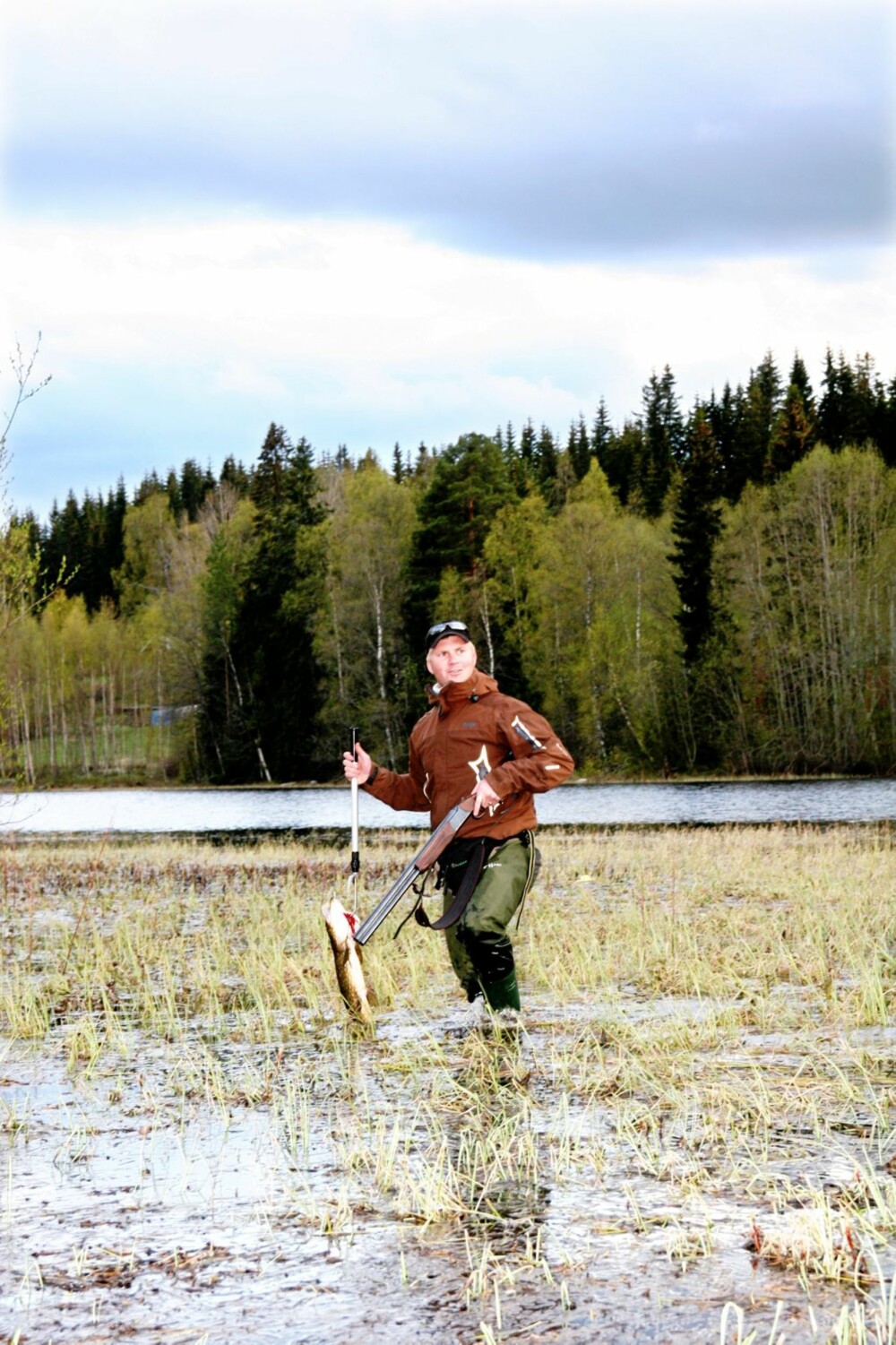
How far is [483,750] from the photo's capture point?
796 centimetres

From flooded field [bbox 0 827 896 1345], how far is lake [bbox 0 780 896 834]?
16.3 meters

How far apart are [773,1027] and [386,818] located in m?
29.4

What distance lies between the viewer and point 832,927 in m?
11.4

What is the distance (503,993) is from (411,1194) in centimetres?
306

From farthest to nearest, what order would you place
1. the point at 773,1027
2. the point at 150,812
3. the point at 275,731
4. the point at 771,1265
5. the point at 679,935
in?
the point at 275,731 → the point at 150,812 → the point at 679,935 → the point at 773,1027 → the point at 771,1265

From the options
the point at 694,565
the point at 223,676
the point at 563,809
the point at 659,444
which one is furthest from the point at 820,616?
the point at 659,444

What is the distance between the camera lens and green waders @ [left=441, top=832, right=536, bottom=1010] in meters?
7.71

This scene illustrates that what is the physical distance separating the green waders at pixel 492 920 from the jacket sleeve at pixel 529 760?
0.37 meters

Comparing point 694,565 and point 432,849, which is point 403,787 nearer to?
point 432,849

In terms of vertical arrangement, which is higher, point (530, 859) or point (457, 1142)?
point (530, 859)

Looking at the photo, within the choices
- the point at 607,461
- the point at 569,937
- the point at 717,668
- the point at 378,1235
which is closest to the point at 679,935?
the point at 569,937

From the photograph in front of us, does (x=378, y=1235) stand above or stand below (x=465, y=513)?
below

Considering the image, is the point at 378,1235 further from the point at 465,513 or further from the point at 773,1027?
the point at 465,513

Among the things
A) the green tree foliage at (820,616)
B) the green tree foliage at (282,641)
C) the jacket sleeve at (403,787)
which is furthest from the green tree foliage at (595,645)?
the jacket sleeve at (403,787)
